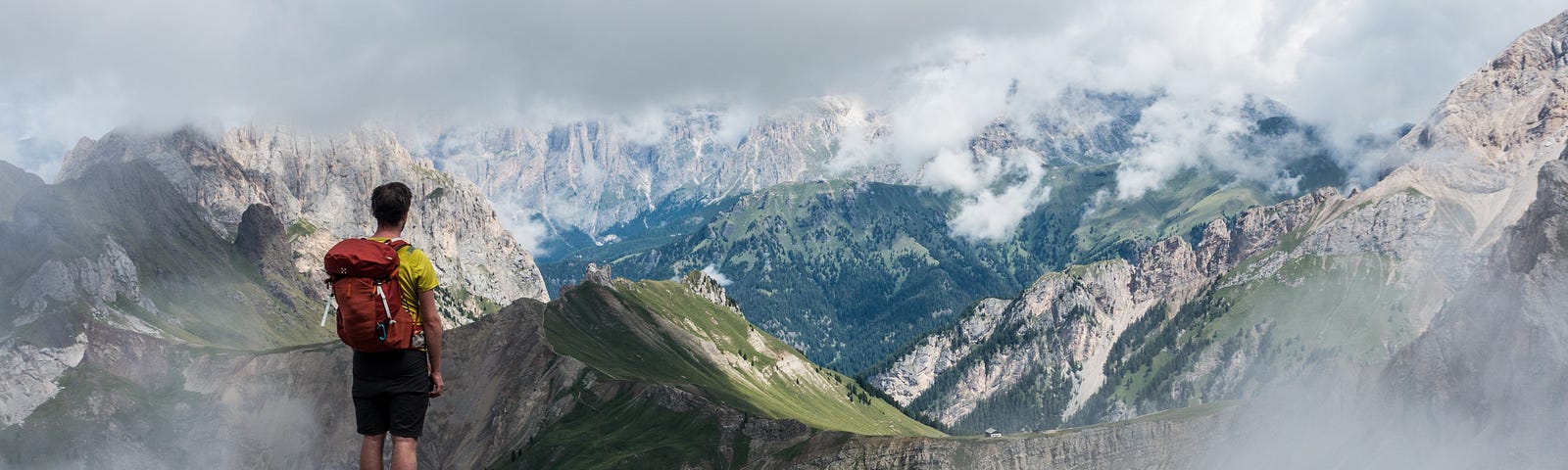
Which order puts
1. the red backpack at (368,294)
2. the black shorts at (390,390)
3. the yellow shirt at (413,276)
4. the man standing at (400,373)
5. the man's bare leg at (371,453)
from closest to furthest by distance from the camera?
1. the red backpack at (368,294)
2. the yellow shirt at (413,276)
3. the man standing at (400,373)
4. the black shorts at (390,390)
5. the man's bare leg at (371,453)

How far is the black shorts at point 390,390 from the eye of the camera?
16.3 m

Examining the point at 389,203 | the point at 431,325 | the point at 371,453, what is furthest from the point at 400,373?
the point at 389,203

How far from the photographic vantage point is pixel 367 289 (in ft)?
51.0

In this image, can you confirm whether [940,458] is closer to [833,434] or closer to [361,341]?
[833,434]

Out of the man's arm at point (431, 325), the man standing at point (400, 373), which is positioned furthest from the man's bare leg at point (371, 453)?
the man's arm at point (431, 325)

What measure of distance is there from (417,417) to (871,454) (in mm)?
181713

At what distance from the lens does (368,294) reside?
15531mm

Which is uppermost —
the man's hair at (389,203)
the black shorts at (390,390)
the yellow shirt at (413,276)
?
the man's hair at (389,203)

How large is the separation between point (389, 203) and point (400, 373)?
2.47 m

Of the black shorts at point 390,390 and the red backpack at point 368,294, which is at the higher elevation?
the red backpack at point 368,294

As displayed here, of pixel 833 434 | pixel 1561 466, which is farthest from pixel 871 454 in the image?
pixel 1561 466

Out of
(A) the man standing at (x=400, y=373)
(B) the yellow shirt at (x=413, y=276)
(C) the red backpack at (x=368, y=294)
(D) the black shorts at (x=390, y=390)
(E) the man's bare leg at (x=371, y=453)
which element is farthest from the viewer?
(E) the man's bare leg at (x=371, y=453)

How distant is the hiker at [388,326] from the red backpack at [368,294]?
0.01 m

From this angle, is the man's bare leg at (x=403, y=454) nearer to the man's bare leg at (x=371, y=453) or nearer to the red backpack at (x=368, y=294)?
the man's bare leg at (x=371, y=453)
